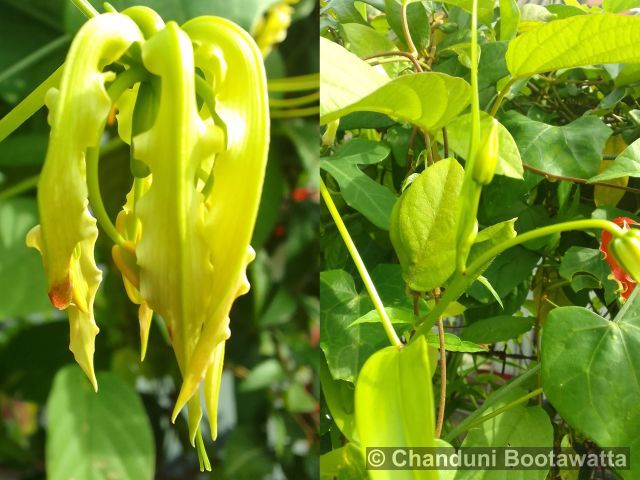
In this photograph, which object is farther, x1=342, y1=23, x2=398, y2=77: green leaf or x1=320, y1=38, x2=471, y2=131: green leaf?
x1=342, y1=23, x2=398, y2=77: green leaf

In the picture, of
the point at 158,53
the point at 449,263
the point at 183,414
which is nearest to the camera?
the point at 158,53

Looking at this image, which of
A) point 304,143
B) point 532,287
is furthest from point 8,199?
point 532,287

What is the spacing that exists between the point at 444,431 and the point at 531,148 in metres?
0.18

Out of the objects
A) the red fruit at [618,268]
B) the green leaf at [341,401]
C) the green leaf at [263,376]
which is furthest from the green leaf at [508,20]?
the green leaf at [263,376]

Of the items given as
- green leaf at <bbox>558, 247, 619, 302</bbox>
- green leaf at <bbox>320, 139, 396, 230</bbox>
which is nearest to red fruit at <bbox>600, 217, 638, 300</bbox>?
green leaf at <bbox>558, 247, 619, 302</bbox>

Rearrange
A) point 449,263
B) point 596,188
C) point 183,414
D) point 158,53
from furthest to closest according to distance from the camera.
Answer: point 183,414 → point 596,188 → point 449,263 → point 158,53

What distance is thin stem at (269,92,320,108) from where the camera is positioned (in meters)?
0.51

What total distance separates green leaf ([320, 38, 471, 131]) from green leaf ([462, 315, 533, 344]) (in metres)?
0.13

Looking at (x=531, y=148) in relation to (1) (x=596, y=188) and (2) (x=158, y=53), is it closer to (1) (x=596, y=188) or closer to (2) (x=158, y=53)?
(1) (x=596, y=188)

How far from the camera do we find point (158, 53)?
204mm

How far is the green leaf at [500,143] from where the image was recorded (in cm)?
35

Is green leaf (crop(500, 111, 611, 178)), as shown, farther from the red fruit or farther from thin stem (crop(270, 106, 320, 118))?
thin stem (crop(270, 106, 320, 118))

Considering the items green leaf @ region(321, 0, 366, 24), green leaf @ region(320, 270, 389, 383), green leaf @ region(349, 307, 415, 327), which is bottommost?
green leaf @ region(320, 270, 389, 383)

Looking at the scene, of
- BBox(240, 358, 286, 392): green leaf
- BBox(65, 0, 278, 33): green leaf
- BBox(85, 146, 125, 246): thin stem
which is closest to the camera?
BBox(85, 146, 125, 246): thin stem
